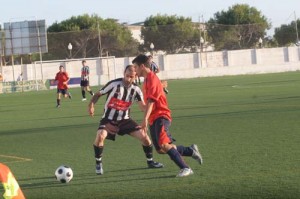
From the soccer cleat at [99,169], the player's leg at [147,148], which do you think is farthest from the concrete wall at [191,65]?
the soccer cleat at [99,169]

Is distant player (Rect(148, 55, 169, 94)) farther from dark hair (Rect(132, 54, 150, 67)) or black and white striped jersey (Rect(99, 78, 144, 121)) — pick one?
dark hair (Rect(132, 54, 150, 67))

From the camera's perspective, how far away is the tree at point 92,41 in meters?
68.3

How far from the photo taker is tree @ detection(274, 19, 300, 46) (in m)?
89.9

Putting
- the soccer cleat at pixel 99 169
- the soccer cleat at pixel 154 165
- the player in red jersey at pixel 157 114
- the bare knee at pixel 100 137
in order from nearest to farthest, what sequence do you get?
the player in red jersey at pixel 157 114, the soccer cleat at pixel 99 169, the bare knee at pixel 100 137, the soccer cleat at pixel 154 165

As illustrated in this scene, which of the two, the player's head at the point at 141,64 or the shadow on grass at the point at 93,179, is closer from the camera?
the shadow on grass at the point at 93,179

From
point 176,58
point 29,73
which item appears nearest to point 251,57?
point 176,58

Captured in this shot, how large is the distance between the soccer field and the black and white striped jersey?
82cm

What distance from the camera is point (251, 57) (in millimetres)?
68250

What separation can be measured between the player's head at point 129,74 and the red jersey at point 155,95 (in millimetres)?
477

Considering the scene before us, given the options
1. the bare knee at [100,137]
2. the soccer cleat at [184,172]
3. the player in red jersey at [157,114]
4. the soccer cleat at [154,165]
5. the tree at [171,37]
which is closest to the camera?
the soccer cleat at [184,172]

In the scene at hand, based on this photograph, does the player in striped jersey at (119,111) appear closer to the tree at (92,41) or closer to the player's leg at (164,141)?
the player's leg at (164,141)

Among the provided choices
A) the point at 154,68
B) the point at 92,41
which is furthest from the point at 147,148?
the point at 92,41

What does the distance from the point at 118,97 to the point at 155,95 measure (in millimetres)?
912

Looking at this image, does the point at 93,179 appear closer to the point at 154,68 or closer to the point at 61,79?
the point at 154,68
